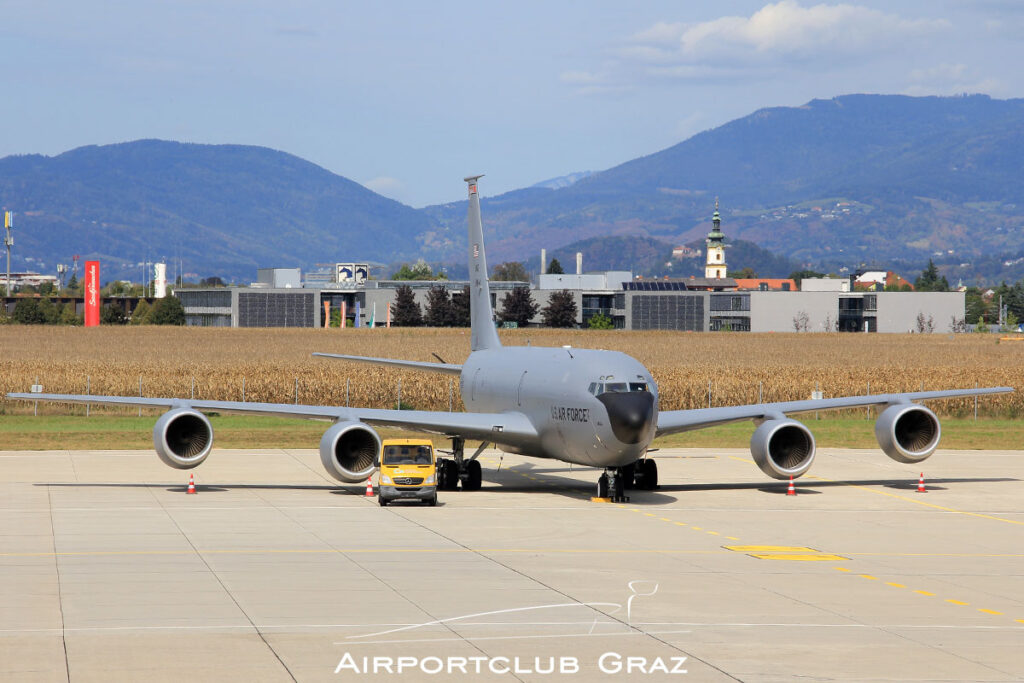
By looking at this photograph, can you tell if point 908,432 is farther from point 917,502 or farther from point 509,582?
point 509,582

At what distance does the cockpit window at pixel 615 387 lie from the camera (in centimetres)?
3322

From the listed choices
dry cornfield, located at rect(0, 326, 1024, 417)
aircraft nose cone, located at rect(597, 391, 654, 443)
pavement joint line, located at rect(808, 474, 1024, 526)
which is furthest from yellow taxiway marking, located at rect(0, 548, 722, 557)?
dry cornfield, located at rect(0, 326, 1024, 417)

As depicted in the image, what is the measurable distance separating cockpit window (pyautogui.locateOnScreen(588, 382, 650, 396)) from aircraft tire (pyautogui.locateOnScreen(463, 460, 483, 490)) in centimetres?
674

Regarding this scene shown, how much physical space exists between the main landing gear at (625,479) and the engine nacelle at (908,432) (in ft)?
23.5

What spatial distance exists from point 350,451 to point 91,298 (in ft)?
526

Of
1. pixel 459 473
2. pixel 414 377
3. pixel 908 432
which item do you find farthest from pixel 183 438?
pixel 414 377

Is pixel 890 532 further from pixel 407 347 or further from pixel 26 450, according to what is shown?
pixel 407 347

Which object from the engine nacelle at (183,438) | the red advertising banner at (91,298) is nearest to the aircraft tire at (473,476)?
the engine nacelle at (183,438)

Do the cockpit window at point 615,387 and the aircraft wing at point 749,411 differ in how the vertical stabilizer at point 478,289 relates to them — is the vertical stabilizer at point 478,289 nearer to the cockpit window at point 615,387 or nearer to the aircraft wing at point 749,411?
the aircraft wing at point 749,411

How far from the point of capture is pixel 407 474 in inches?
1358

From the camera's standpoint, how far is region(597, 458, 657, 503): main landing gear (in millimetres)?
35344

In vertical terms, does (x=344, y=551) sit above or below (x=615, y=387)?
below

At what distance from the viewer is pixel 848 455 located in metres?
52.6

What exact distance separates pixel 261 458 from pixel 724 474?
56.7 ft
